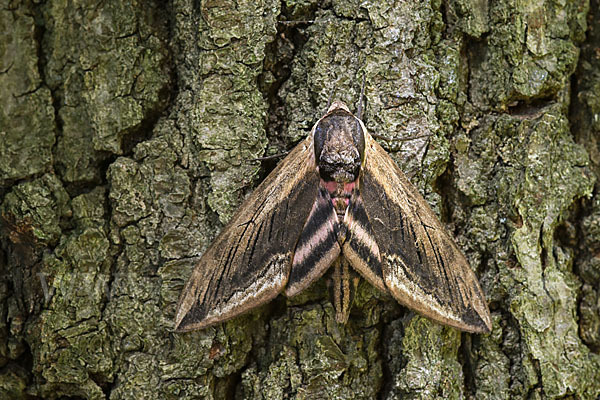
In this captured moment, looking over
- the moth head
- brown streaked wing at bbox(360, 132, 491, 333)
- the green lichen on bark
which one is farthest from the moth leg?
the green lichen on bark

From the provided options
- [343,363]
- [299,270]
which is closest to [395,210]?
[299,270]

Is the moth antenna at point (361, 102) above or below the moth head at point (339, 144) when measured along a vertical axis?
above

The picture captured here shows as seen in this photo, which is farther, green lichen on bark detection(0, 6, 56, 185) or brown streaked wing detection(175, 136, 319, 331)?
green lichen on bark detection(0, 6, 56, 185)

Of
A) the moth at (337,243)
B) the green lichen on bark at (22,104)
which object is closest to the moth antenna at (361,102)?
the moth at (337,243)

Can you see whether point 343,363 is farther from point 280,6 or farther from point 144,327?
point 280,6

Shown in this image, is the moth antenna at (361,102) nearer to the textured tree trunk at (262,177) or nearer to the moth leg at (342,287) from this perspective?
the textured tree trunk at (262,177)

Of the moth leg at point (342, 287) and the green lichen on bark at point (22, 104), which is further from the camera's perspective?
the green lichen on bark at point (22, 104)

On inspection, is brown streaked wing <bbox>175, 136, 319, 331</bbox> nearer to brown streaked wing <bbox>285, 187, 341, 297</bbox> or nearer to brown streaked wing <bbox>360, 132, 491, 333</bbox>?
brown streaked wing <bbox>285, 187, 341, 297</bbox>
